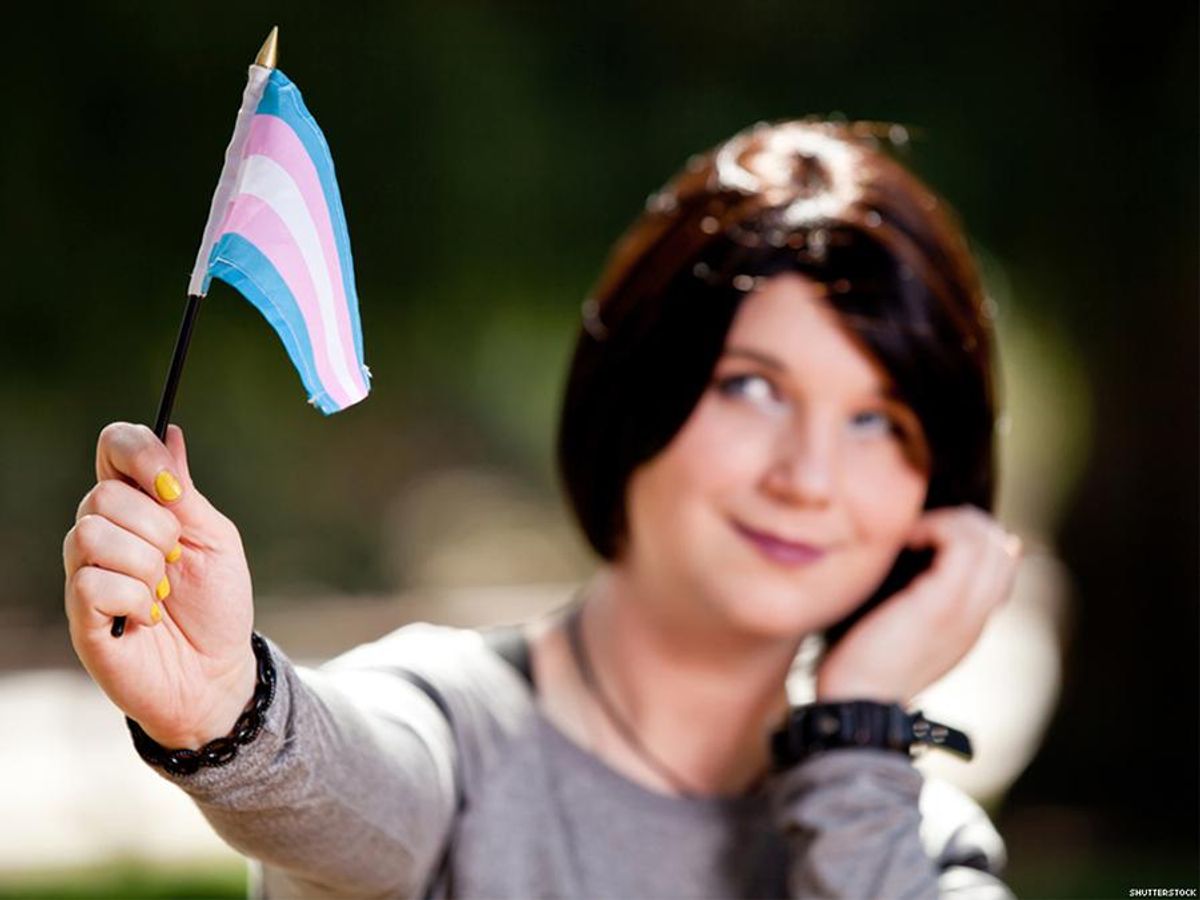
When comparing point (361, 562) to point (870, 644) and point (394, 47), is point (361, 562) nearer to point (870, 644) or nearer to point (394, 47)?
point (394, 47)

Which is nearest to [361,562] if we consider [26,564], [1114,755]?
[26,564]

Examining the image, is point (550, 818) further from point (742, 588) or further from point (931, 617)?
point (931, 617)

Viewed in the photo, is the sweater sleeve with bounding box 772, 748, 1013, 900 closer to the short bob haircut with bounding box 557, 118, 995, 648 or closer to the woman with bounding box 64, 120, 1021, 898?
the woman with bounding box 64, 120, 1021, 898

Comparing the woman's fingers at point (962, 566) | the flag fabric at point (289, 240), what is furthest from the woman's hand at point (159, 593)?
the woman's fingers at point (962, 566)

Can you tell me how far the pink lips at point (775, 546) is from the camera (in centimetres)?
163

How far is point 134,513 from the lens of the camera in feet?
3.46

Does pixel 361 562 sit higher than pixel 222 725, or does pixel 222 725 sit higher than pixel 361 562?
pixel 361 562

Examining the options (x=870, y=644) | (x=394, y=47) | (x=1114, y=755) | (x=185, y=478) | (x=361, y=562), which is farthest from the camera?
(x=361, y=562)

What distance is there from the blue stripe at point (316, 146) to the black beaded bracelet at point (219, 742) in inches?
9.1

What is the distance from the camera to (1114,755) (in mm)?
4180

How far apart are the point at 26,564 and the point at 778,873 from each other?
673 centimetres

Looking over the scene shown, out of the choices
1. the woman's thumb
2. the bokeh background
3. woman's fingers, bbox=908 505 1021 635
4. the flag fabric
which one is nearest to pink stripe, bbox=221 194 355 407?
the flag fabric

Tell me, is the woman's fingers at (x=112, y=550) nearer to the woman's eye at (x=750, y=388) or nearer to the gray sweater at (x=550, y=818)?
the gray sweater at (x=550, y=818)

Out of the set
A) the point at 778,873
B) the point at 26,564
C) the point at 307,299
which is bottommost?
the point at 778,873
